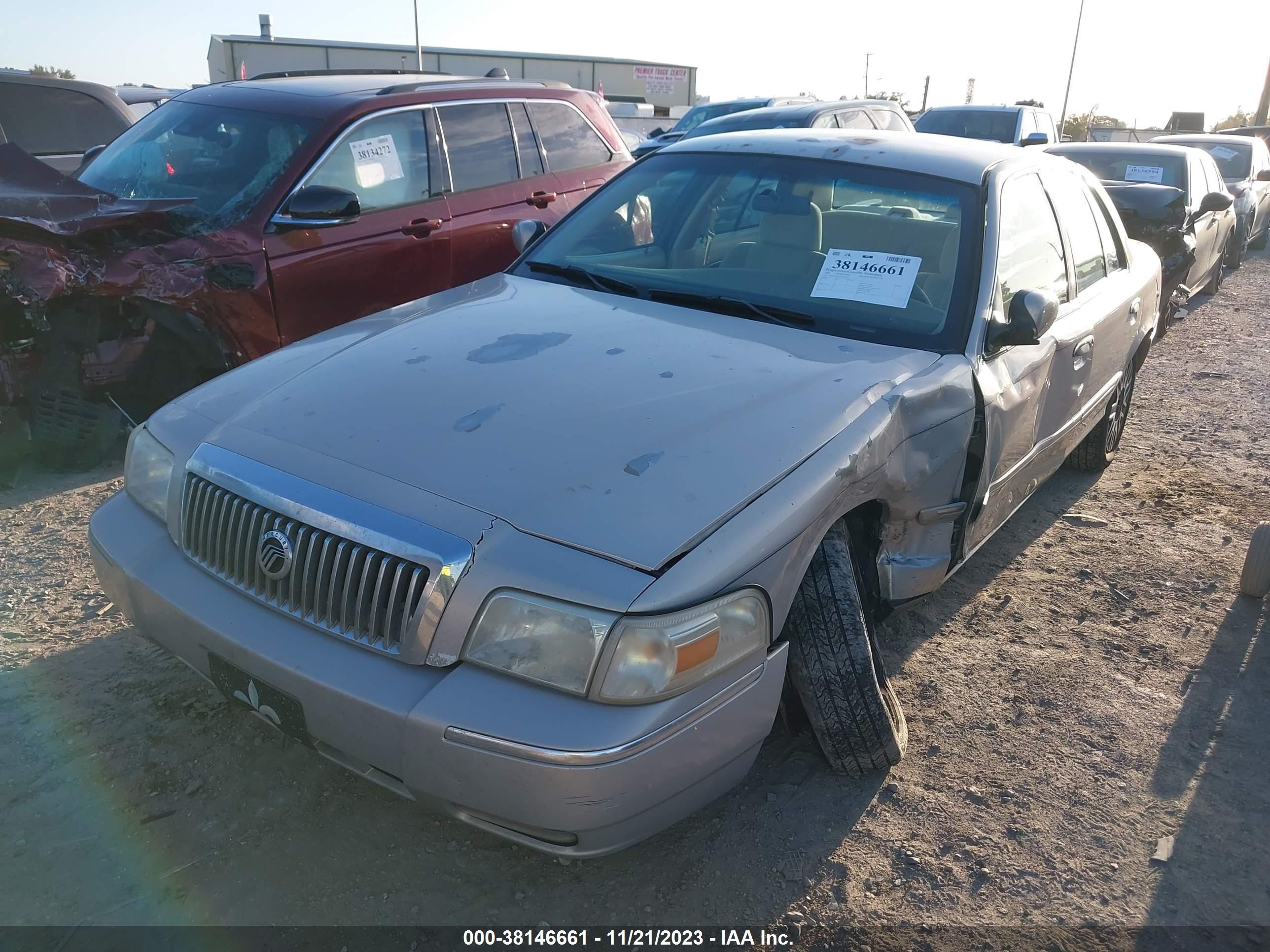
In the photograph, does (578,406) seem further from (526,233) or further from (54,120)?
(54,120)

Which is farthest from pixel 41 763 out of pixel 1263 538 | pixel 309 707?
pixel 1263 538

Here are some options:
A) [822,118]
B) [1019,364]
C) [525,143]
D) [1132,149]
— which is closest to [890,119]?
[822,118]

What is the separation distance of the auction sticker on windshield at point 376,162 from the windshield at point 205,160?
26 centimetres

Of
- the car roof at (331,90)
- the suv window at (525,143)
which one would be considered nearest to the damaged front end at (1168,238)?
the suv window at (525,143)

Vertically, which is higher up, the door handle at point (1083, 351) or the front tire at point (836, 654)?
the door handle at point (1083, 351)

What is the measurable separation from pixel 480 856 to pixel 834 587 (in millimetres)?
1118

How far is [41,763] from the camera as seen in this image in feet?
8.84

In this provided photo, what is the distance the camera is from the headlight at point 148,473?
8.63 feet

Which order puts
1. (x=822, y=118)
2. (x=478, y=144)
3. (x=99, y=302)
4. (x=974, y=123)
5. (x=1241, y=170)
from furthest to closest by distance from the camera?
1. (x=974, y=123)
2. (x=1241, y=170)
3. (x=822, y=118)
4. (x=478, y=144)
5. (x=99, y=302)

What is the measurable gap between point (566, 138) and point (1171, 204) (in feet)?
14.9

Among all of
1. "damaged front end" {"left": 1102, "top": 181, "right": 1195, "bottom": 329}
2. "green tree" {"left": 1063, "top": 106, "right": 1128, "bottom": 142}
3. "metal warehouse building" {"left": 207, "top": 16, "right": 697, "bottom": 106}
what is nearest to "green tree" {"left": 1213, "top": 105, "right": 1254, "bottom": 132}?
"green tree" {"left": 1063, "top": 106, "right": 1128, "bottom": 142}

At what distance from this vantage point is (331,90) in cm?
534

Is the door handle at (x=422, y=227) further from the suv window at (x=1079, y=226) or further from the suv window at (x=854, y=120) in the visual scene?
the suv window at (x=854, y=120)

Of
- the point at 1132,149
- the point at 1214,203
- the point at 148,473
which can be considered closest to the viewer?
the point at 148,473
